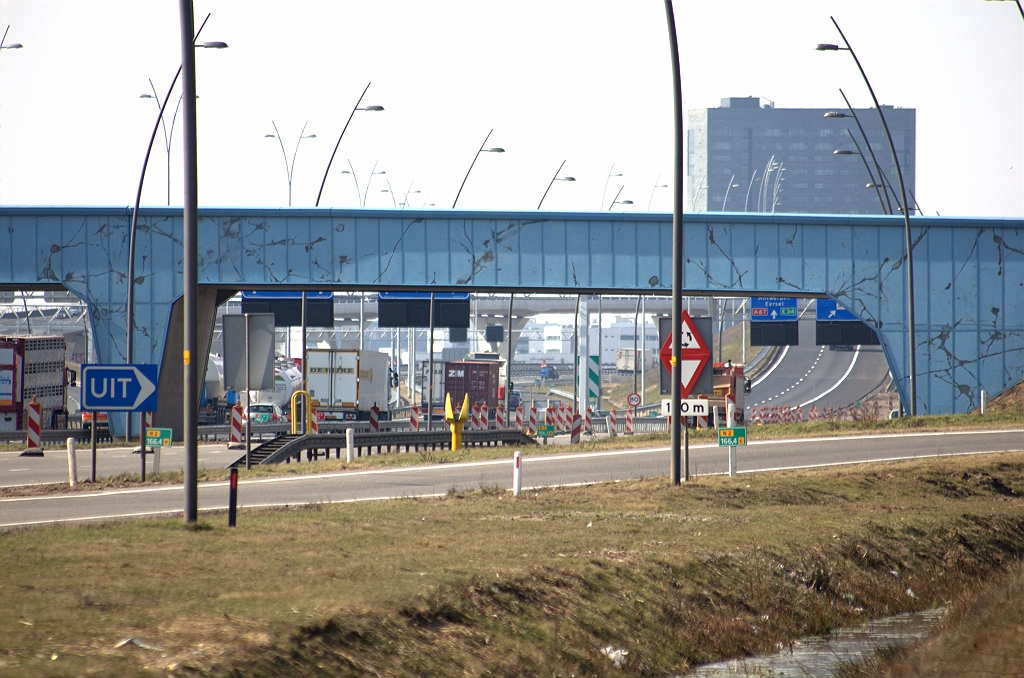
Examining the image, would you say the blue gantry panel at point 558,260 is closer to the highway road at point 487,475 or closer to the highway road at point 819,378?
the highway road at point 487,475

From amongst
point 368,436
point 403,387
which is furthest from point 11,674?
point 403,387

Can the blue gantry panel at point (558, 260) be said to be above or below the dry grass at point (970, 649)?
above

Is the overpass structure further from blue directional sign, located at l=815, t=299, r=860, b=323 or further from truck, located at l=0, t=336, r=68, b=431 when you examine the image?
blue directional sign, located at l=815, t=299, r=860, b=323

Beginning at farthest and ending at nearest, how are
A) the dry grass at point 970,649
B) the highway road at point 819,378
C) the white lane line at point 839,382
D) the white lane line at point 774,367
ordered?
the white lane line at point 774,367 < the highway road at point 819,378 < the white lane line at point 839,382 < the dry grass at point 970,649

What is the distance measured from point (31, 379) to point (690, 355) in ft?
120

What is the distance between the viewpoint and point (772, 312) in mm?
55219

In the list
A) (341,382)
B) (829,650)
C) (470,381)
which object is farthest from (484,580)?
(470,381)

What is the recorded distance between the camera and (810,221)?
3897cm

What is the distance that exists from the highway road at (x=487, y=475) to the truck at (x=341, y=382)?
28.0 meters

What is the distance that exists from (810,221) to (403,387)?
94.7 meters

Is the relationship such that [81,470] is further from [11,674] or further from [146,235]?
[11,674]

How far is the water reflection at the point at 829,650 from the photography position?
10.2 meters

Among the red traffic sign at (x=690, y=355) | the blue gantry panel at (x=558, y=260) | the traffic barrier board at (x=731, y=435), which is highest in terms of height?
the blue gantry panel at (x=558, y=260)

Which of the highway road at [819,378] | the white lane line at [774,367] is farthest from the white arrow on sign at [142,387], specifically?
the white lane line at [774,367]
